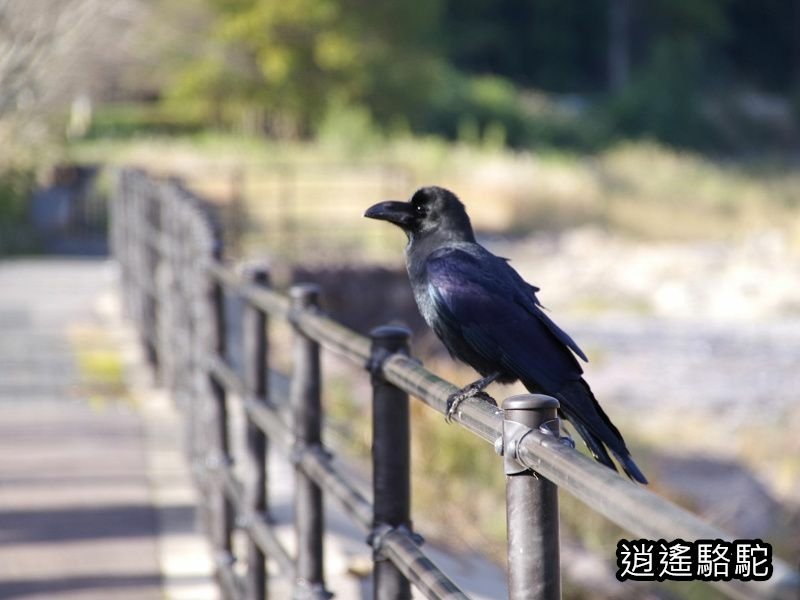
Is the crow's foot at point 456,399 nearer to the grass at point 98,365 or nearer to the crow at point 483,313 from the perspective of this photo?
the crow at point 483,313

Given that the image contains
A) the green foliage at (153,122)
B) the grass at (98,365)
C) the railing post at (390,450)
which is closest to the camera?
the railing post at (390,450)

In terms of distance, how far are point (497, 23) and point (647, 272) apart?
128 ft

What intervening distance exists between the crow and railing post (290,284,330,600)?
0.53 metres

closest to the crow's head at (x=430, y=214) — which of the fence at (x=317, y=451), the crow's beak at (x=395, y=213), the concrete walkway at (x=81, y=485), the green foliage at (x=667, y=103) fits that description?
the crow's beak at (x=395, y=213)

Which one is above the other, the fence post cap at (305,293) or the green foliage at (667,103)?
the green foliage at (667,103)

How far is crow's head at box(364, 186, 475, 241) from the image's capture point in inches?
115

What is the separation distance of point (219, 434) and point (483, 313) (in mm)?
2299

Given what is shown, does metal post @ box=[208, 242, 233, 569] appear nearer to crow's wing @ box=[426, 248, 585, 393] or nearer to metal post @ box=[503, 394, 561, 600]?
crow's wing @ box=[426, 248, 585, 393]

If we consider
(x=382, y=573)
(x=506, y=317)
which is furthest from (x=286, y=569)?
(x=506, y=317)

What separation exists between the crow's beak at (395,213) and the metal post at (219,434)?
1.87 m

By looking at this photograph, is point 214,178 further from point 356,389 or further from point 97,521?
point 97,521

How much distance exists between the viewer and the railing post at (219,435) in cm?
461

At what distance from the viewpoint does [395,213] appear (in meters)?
2.97

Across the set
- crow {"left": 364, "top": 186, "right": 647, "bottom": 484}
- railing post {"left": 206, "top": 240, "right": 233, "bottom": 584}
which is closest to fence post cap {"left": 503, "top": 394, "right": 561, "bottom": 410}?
crow {"left": 364, "top": 186, "right": 647, "bottom": 484}
